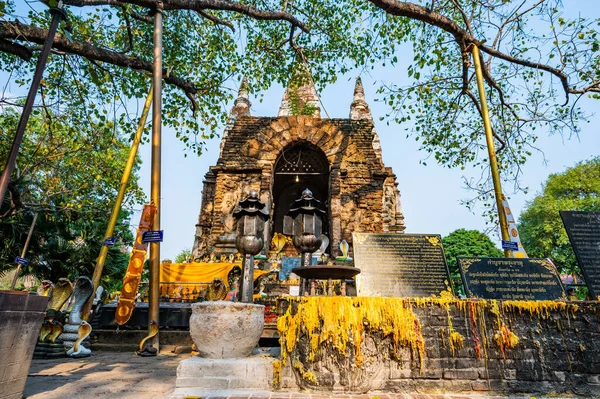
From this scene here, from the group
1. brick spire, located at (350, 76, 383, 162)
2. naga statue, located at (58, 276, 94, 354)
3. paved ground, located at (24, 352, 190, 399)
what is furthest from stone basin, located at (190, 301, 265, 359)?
brick spire, located at (350, 76, 383, 162)

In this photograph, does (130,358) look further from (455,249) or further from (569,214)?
(455,249)

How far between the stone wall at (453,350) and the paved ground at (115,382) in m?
0.14

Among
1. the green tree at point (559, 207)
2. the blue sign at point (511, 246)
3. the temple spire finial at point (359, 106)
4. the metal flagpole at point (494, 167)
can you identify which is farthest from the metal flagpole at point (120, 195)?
the green tree at point (559, 207)

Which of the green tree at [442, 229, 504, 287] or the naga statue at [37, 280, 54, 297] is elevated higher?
the green tree at [442, 229, 504, 287]

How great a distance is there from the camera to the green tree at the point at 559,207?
67.0 feet

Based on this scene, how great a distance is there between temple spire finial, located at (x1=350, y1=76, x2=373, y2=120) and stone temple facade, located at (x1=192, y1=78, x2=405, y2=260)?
12.0 metres

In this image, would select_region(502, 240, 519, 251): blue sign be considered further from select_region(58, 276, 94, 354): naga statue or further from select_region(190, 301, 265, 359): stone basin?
select_region(58, 276, 94, 354): naga statue

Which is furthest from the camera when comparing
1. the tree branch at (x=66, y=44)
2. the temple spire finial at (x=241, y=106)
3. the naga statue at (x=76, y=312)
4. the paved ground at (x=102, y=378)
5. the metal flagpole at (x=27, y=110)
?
the temple spire finial at (x=241, y=106)

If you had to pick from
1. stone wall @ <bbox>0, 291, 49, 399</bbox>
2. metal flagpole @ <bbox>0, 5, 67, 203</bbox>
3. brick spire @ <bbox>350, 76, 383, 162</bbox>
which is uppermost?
brick spire @ <bbox>350, 76, 383, 162</bbox>

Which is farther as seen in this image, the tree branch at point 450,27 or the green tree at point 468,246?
the green tree at point 468,246

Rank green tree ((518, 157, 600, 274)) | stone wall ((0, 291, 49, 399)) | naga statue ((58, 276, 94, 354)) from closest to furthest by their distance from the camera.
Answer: stone wall ((0, 291, 49, 399)) → naga statue ((58, 276, 94, 354)) → green tree ((518, 157, 600, 274))

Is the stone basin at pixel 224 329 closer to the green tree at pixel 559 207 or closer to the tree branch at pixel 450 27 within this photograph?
the tree branch at pixel 450 27

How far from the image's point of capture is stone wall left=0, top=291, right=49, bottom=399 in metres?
2.78

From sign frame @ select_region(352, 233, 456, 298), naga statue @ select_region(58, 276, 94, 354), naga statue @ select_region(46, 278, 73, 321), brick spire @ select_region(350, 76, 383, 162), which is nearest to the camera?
sign frame @ select_region(352, 233, 456, 298)
